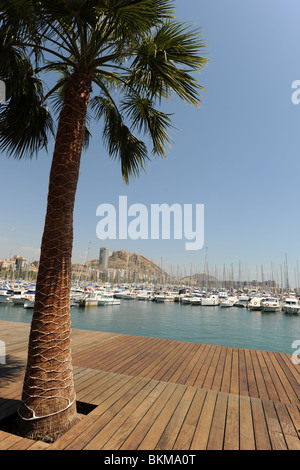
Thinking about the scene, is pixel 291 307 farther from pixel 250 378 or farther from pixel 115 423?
pixel 115 423

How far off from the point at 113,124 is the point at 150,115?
2.92 feet

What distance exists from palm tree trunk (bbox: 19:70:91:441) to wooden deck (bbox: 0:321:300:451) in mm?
348

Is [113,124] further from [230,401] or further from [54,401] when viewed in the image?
[230,401]

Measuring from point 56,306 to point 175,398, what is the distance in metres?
2.33

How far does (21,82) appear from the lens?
4.08 m

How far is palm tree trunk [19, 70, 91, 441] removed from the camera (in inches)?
123

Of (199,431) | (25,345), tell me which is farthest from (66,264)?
(25,345)

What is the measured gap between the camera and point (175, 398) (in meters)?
3.85

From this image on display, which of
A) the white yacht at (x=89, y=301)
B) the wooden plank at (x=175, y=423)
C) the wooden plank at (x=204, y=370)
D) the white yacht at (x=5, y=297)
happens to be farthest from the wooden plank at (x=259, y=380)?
the white yacht at (x=5, y=297)

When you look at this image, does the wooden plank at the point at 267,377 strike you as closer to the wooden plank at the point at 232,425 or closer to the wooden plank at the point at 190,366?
the wooden plank at the point at 232,425

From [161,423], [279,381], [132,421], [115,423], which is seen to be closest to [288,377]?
[279,381]

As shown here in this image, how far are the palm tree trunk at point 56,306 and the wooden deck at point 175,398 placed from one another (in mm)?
348

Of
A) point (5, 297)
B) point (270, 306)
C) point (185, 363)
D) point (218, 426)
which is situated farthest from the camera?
point (5, 297)

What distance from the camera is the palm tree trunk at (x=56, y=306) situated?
311 centimetres
